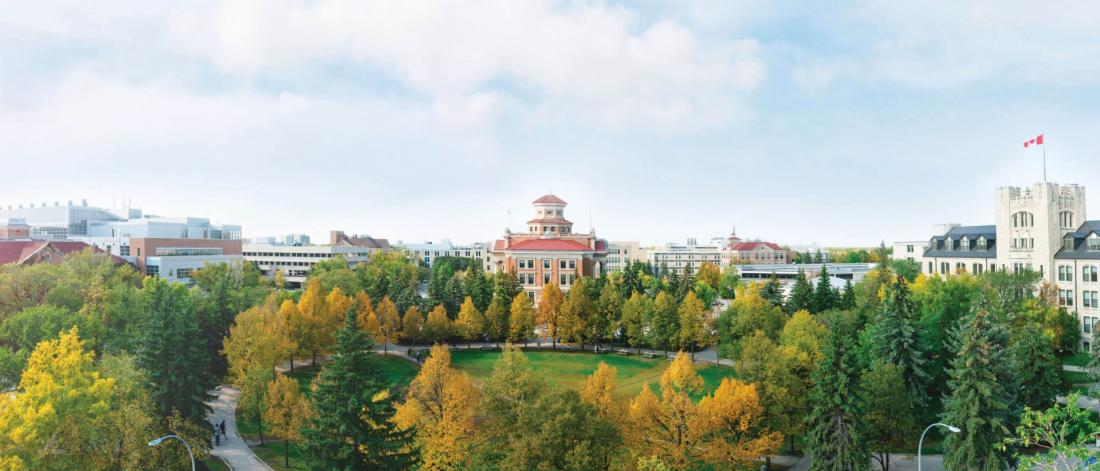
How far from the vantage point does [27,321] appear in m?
34.0

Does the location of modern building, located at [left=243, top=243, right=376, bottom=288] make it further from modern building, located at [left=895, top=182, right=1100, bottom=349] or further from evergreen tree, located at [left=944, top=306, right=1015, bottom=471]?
evergreen tree, located at [left=944, top=306, right=1015, bottom=471]

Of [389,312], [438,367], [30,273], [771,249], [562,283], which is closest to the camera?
[438,367]

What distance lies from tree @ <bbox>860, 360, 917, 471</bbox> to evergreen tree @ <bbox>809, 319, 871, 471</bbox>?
330 cm

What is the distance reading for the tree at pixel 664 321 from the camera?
56.6 meters

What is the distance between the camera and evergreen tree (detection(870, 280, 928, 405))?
125 ft

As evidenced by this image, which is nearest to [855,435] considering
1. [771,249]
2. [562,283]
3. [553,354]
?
[553,354]

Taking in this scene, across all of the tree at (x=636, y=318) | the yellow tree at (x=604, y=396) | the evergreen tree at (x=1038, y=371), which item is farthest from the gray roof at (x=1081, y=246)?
the yellow tree at (x=604, y=396)

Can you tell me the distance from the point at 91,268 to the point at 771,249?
14034 centimetres

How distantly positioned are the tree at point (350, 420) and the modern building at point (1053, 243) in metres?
54.8

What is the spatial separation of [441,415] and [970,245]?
60.1m

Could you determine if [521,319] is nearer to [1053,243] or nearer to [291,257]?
[1053,243]

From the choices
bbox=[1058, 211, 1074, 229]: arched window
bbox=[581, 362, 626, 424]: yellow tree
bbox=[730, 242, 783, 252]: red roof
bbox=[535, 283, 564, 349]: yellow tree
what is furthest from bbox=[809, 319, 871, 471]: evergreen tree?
bbox=[730, 242, 783, 252]: red roof

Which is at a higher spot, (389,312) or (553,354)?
(389,312)

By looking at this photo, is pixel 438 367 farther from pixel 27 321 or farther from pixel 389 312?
pixel 389 312
